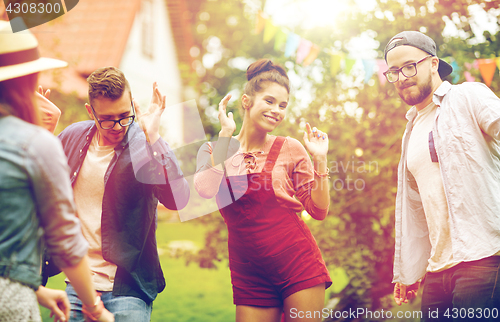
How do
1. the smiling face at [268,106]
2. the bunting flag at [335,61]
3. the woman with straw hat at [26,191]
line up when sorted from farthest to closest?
1. the bunting flag at [335,61]
2. the smiling face at [268,106]
3. the woman with straw hat at [26,191]

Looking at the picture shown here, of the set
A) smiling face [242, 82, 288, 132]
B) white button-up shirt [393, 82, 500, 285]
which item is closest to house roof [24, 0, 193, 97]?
smiling face [242, 82, 288, 132]

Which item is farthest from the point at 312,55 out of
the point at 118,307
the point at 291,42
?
the point at 118,307

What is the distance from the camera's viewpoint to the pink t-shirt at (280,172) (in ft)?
8.21

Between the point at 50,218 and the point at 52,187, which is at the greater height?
the point at 52,187

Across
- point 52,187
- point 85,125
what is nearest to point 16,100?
point 52,187

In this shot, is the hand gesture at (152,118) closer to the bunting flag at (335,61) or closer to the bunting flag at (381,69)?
the bunting flag at (335,61)

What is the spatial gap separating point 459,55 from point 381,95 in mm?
874

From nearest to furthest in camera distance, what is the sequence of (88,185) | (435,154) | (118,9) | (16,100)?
(16,100) < (88,185) < (435,154) < (118,9)

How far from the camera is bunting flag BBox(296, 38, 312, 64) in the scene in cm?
455

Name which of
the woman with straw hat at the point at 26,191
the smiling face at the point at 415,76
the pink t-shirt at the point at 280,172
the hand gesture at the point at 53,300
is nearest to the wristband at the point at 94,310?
the hand gesture at the point at 53,300

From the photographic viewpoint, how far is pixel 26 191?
143 cm

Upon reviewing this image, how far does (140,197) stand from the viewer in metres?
2.41

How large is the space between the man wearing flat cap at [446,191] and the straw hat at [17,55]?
83.8 inches

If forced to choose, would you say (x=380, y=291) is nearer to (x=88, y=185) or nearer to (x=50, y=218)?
(x=88, y=185)
